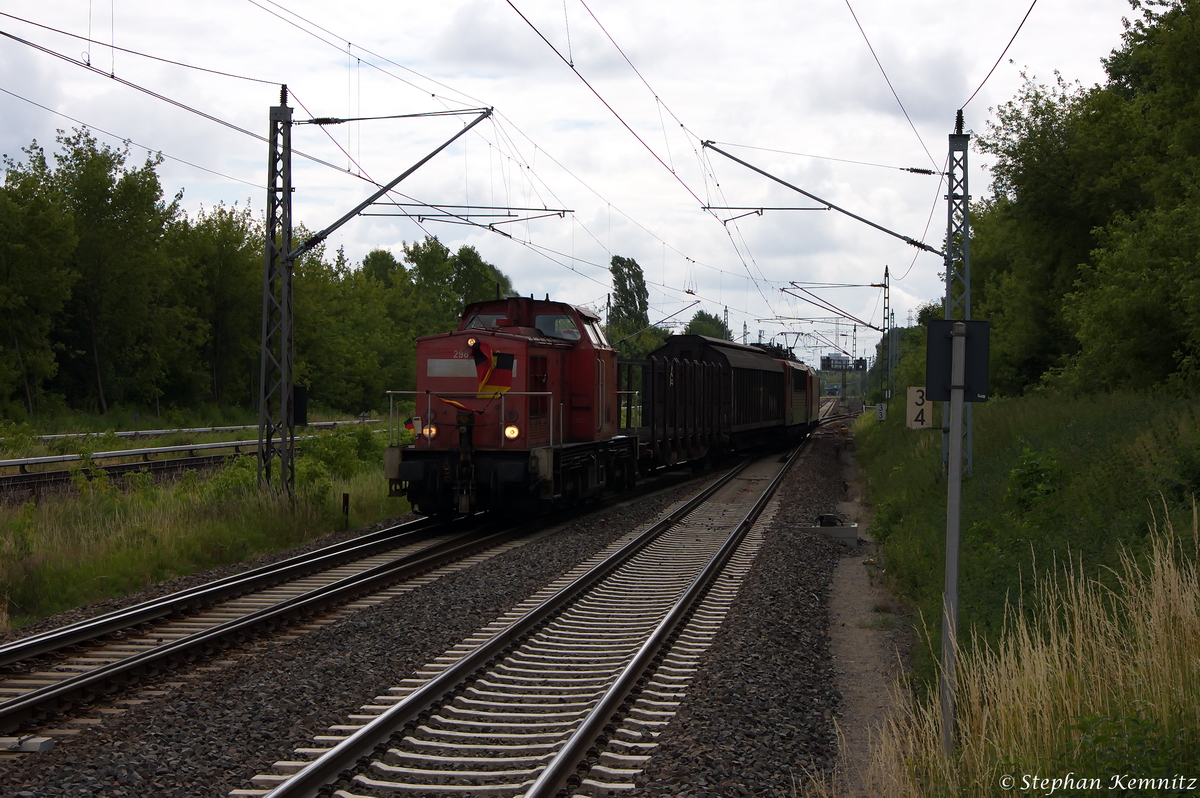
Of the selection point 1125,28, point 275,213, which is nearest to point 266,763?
point 275,213

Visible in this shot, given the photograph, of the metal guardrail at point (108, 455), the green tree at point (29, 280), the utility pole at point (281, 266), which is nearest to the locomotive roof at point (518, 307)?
the utility pole at point (281, 266)

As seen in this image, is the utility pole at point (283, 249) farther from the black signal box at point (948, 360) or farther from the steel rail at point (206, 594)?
the black signal box at point (948, 360)

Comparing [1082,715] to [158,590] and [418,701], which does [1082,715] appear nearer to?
[418,701]

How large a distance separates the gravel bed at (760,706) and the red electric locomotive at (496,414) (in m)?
5.07

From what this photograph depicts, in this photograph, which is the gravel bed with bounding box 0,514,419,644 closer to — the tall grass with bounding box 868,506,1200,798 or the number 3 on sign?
the tall grass with bounding box 868,506,1200,798

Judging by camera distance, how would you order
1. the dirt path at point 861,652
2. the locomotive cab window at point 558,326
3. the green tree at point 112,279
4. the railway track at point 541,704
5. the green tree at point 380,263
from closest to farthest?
the railway track at point 541,704 < the dirt path at point 861,652 < the locomotive cab window at point 558,326 < the green tree at point 112,279 < the green tree at point 380,263

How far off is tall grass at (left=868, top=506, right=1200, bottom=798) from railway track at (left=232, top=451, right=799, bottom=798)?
5.43 ft

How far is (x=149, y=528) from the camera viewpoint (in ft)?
41.8

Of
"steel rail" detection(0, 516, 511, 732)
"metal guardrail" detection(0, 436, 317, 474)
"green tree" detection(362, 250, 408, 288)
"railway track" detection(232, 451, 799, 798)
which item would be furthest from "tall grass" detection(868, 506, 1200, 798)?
"green tree" detection(362, 250, 408, 288)

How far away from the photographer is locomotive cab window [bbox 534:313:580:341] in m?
16.8

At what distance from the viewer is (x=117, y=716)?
247 inches

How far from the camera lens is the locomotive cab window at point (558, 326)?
16844mm

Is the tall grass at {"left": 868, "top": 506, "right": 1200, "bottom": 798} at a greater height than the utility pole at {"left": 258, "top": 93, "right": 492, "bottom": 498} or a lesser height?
lesser

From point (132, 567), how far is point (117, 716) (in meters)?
5.37
